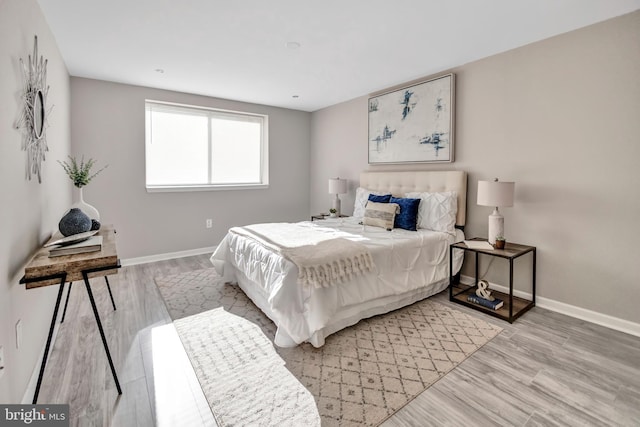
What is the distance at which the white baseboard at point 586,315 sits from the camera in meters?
2.36

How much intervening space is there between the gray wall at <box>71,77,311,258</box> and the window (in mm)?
139

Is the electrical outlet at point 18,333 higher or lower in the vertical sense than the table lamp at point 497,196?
lower

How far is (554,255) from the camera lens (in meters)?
2.75

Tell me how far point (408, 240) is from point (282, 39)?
7.19 feet

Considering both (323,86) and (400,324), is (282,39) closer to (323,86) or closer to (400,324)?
(323,86)

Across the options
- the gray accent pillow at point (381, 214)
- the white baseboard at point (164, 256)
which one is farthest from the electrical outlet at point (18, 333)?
the gray accent pillow at point (381, 214)

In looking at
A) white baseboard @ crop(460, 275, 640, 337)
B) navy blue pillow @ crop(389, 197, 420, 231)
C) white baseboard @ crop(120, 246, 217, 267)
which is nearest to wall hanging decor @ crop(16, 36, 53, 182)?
white baseboard @ crop(120, 246, 217, 267)

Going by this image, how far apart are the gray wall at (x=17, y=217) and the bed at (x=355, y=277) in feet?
4.43

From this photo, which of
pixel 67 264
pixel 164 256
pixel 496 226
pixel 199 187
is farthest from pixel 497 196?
pixel 164 256

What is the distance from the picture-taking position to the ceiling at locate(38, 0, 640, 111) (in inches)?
87.9

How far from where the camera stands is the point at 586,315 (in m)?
2.58

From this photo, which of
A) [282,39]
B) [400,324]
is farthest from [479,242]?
[282,39]

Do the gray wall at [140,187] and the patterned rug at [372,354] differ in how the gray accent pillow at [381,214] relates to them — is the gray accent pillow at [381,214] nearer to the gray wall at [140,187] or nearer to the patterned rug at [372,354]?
the patterned rug at [372,354]

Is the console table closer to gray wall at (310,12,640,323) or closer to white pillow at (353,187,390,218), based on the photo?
white pillow at (353,187,390,218)
